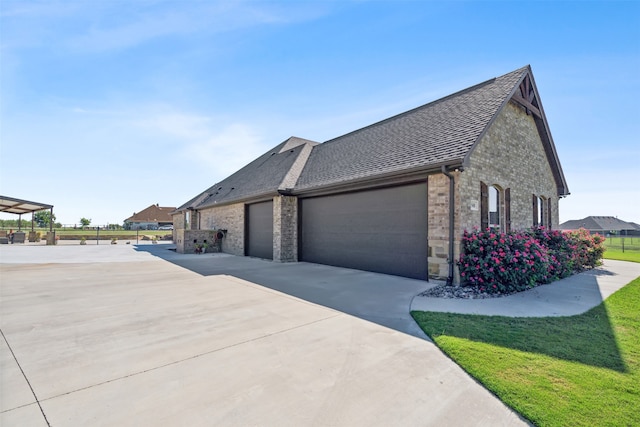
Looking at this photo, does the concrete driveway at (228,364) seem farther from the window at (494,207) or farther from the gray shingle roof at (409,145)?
the window at (494,207)

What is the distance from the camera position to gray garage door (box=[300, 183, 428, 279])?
28.1 ft

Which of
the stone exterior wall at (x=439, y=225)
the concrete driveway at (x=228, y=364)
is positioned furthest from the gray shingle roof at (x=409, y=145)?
the concrete driveway at (x=228, y=364)

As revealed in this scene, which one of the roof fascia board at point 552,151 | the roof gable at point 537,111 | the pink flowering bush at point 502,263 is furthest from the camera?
the roof fascia board at point 552,151

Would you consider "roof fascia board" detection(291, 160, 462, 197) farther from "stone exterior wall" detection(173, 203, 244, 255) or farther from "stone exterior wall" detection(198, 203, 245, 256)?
"stone exterior wall" detection(173, 203, 244, 255)

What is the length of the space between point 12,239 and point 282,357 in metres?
35.7

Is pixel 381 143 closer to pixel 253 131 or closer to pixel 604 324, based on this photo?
pixel 253 131

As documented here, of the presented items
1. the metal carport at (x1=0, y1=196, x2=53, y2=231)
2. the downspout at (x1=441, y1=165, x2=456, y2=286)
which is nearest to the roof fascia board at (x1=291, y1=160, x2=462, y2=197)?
the downspout at (x1=441, y1=165, x2=456, y2=286)

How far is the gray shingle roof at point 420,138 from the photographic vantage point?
8.16 m

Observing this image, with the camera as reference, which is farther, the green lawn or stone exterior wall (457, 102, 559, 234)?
stone exterior wall (457, 102, 559, 234)

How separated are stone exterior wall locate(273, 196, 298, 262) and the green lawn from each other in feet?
27.5

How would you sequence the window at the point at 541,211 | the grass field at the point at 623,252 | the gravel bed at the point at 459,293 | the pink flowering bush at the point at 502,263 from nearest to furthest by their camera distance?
the gravel bed at the point at 459,293 < the pink flowering bush at the point at 502,263 < the window at the point at 541,211 < the grass field at the point at 623,252

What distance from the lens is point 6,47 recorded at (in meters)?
6.67

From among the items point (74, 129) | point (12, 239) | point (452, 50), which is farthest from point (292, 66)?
point (12, 239)

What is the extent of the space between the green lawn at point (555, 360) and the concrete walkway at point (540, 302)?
34 centimetres
